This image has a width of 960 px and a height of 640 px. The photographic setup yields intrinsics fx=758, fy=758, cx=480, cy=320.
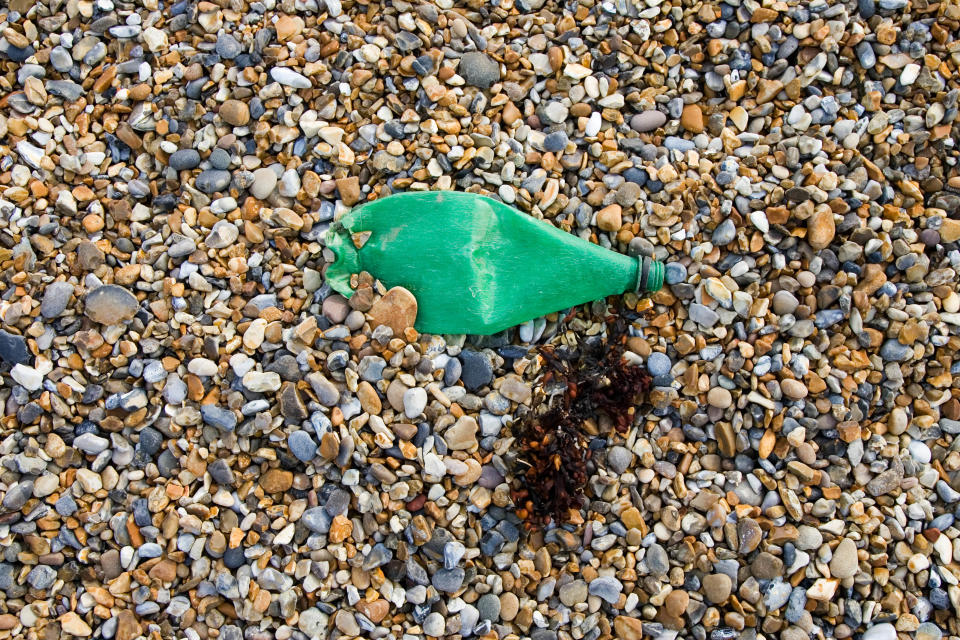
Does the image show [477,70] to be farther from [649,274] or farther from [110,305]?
[110,305]

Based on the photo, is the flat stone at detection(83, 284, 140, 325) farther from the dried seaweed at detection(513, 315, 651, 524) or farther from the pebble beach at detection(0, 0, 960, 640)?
the dried seaweed at detection(513, 315, 651, 524)

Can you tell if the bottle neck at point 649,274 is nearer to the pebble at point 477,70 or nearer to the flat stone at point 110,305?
the pebble at point 477,70

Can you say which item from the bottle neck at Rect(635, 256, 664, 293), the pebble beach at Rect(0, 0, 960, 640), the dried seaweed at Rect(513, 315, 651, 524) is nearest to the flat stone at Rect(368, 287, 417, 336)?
the pebble beach at Rect(0, 0, 960, 640)

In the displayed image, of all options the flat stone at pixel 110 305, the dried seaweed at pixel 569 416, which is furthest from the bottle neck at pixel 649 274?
the flat stone at pixel 110 305

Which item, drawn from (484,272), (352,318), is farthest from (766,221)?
(352,318)

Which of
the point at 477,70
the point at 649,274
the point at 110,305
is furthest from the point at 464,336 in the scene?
the point at 110,305

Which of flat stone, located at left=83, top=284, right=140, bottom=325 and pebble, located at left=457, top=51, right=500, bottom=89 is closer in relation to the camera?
flat stone, located at left=83, top=284, right=140, bottom=325

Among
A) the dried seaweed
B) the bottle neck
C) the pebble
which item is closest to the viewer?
the dried seaweed
